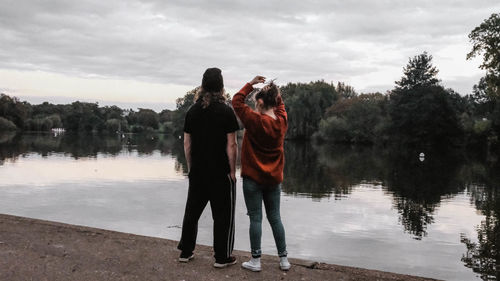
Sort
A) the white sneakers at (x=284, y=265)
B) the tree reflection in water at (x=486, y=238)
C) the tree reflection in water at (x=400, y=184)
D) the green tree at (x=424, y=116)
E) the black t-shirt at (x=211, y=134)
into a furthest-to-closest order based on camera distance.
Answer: the green tree at (x=424, y=116), the tree reflection in water at (x=400, y=184), the tree reflection in water at (x=486, y=238), the white sneakers at (x=284, y=265), the black t-shirt at (x=211, y=134)

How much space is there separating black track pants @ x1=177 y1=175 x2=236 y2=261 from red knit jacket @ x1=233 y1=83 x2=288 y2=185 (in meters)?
0.28

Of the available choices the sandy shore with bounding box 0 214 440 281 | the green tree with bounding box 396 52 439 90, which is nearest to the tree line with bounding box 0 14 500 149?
the green tree with bounding box 396 52 439 90

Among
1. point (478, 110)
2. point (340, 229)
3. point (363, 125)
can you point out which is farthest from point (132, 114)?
point (340, 229)

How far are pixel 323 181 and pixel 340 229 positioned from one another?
11.0m

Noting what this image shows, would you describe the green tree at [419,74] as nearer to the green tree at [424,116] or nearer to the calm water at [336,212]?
the green tree at [424,116]

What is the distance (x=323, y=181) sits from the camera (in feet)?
74.9

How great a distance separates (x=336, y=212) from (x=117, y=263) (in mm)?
10585

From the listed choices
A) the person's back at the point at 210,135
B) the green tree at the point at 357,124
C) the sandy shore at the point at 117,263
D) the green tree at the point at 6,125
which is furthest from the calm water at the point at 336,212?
the green tree at the point at 6,125

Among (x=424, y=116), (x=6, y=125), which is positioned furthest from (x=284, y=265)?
(x=6, y=125)

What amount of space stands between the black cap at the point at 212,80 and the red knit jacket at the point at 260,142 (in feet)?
0.75

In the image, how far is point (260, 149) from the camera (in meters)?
4.47

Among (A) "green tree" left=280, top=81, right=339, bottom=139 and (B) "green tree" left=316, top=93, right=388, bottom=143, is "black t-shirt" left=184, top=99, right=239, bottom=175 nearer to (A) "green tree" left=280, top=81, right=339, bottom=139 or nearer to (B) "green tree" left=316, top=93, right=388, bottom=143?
(B) "green tree" left=316, top=93, right=388, bottom=143

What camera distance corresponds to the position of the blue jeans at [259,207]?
4.52 meters

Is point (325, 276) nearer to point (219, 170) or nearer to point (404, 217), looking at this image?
point (219, 170)
